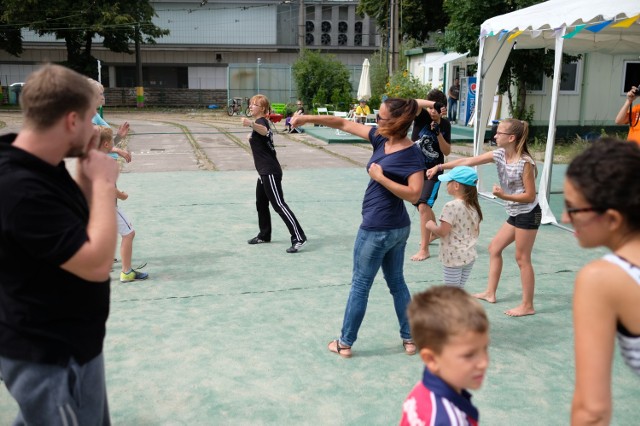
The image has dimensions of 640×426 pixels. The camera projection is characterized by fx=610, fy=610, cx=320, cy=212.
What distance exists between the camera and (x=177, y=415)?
3.45 m

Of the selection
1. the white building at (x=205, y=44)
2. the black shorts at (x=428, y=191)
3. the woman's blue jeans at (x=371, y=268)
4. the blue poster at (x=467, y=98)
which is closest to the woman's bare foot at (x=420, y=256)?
the black shorts at (x=428, y=191)

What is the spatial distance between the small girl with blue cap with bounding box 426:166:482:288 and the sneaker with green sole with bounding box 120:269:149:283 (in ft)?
9.72

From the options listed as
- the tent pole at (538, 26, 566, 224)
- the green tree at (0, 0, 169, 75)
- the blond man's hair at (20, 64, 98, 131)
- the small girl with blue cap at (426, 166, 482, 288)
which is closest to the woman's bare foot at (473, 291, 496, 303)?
the small girl with blue cap at (426, 166, 482, 288)

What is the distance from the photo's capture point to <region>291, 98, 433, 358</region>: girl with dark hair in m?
3.97

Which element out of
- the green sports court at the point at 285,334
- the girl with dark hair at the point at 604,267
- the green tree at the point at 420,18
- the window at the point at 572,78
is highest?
the green tree at the point at 420,18

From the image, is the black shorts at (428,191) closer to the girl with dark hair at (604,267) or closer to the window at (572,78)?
the girl with dark hair at (604,267)

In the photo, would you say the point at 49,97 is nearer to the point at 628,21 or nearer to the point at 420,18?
the point at 628,21

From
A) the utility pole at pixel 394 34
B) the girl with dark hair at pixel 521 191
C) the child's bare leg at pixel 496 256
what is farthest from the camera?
the utility pole at pixel 394 34

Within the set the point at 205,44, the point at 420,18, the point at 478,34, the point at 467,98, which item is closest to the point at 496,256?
the point at 478,34

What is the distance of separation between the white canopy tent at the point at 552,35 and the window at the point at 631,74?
923cm

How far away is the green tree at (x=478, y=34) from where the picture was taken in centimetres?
1769

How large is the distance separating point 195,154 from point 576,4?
10630mm

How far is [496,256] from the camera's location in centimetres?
529

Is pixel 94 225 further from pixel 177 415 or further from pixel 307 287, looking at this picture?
pixel 307 287
